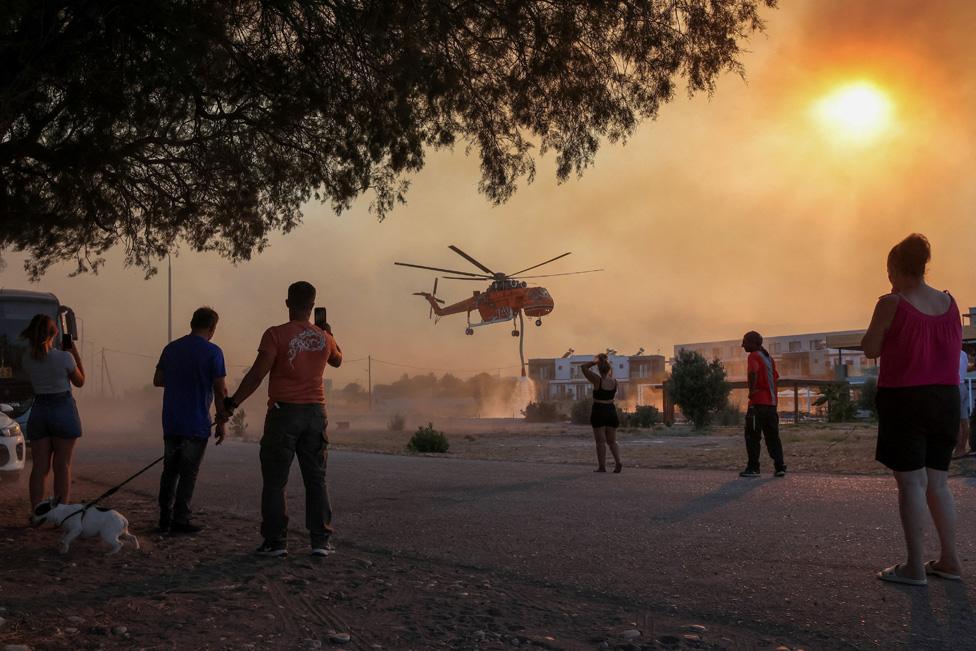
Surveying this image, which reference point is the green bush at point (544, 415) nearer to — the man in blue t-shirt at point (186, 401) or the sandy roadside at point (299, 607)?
the man in blue t-shirt at point (186, 401)

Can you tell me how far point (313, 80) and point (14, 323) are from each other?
12542mm

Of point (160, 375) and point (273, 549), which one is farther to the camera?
point (160, 375)

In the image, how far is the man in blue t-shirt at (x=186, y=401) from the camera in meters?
7.23

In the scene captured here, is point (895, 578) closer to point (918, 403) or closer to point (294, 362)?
point (918, 403)

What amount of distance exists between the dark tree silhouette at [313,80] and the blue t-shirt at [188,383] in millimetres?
2626

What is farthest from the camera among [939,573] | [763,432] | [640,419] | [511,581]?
[640,419]

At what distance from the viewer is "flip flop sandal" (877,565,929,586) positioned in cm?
519

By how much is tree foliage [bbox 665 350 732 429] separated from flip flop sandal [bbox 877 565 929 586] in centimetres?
3189

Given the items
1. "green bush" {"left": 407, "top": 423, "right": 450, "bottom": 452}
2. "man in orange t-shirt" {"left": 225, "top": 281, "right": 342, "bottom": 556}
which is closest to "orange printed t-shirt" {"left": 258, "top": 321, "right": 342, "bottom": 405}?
"man in orange t-shirt" {"left": 225, "top": 281, "right": 342, "bottom": 556}

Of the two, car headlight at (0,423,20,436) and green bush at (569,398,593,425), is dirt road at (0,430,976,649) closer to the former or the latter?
car headlight at (0,423,20,436)

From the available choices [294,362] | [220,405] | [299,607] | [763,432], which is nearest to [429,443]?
[763,432]

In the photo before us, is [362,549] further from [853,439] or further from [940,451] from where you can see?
[853,439]

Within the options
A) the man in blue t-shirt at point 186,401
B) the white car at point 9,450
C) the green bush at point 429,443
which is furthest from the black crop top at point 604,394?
the green bush at point 429,443

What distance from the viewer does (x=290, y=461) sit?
629 cm
